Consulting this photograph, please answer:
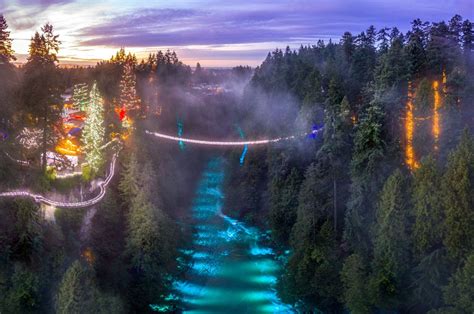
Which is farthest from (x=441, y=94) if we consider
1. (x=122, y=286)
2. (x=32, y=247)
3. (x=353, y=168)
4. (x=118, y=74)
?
(x=118, y=74)

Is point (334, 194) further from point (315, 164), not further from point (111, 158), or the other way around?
point (111, 158)

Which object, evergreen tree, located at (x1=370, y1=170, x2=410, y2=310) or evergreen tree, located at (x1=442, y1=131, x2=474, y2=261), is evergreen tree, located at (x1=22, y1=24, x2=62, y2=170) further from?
evergreen tree, located at (x1=442, y1=131, x2=474, y2=261)

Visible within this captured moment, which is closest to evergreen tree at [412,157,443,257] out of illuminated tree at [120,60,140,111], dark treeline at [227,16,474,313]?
dark treeline at [227,16,474,313]

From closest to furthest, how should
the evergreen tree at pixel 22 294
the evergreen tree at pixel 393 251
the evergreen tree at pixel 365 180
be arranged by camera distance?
the evergreen tree at pixel 22 294
the evergreen tree at pixel 393 251
the evergreen tree at pixel 365 180

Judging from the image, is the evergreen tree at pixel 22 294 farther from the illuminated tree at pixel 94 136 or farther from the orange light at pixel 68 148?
the orange light at pixel 68 148

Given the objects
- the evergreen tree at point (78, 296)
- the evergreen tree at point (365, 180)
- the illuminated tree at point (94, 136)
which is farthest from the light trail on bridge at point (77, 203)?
the evergreen tree at point (365, 180)

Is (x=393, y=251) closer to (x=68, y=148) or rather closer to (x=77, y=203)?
(x=77, y=203)
